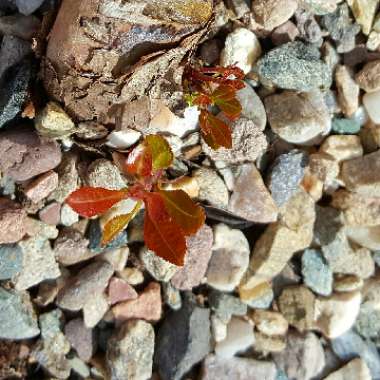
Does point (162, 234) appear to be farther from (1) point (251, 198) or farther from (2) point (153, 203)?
(1) point (251, 198)

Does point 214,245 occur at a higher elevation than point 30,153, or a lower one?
lower

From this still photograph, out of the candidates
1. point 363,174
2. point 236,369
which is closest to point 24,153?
point 236,369

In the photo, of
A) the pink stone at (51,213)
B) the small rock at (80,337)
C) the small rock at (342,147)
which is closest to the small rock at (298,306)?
the small rock at (342,147)

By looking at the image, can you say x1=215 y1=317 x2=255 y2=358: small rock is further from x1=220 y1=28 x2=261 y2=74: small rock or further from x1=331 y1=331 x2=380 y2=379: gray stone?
x1=220 y1=28 x2=261 y2=74: small rock

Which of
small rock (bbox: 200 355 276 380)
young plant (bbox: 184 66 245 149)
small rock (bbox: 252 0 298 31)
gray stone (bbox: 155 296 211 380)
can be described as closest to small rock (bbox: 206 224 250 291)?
gray stone (bbox: 155 296 211 380)

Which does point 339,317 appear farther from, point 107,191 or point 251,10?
point 251,10

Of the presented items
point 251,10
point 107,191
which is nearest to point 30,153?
point 107,191

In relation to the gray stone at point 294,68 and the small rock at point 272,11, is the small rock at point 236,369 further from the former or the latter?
the small rock at point 272,11
